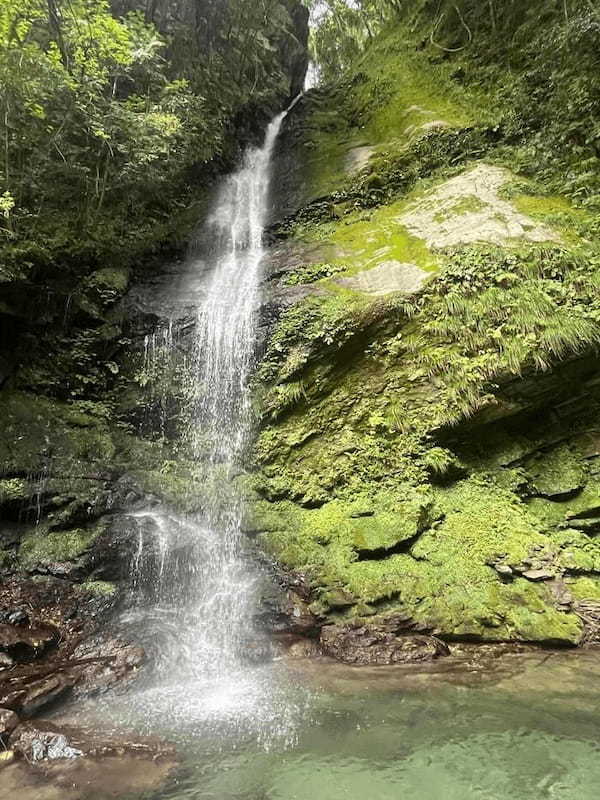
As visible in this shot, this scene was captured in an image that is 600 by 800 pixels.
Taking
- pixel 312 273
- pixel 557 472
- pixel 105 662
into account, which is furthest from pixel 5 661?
pixel 312 273

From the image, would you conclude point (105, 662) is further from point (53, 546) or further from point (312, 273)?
point (312, 273)

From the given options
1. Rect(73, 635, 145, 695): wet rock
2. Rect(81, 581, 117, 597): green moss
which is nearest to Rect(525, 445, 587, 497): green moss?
Rect(73, 635, 145, 695): wet rock

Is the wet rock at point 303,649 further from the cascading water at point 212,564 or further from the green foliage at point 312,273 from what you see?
the green foliage at point 312,273

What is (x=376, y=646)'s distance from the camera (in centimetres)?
522

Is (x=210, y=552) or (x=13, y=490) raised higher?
(x=13, y=490)

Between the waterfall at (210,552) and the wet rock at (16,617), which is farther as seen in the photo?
the wet rock at (16,617)

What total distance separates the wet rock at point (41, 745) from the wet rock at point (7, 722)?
58 mm

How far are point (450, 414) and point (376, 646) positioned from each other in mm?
3314

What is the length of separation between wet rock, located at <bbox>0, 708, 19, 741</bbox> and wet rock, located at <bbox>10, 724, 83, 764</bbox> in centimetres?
6

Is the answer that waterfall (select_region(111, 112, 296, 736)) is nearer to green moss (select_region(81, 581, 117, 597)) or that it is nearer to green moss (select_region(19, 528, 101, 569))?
green moss (select_region(81, 581, 117, 597))

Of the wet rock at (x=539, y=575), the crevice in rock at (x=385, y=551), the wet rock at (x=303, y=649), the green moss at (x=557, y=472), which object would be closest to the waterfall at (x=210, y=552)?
the wet rock at (x=303, y=649)

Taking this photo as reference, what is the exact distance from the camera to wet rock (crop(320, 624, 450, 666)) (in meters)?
5.05

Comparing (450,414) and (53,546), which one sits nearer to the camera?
(53,546)

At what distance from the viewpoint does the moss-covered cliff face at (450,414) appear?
5.78 meters
